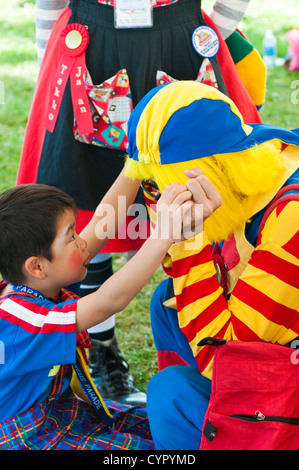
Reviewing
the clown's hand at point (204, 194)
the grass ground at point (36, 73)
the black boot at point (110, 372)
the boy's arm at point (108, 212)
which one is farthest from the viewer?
the grass ground at point (36, 73)

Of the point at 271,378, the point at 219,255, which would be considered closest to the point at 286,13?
the point at 219,255

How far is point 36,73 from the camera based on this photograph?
5.30 m

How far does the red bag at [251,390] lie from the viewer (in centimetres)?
139

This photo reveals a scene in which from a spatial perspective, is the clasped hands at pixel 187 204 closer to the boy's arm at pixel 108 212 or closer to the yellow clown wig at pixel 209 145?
the yellow clown wig at pixel 209 145

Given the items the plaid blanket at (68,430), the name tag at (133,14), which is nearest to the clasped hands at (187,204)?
the plaid blanket at (68,430)

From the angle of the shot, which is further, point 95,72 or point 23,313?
point 95,72

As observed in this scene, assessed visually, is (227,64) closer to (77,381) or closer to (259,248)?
(259,248)

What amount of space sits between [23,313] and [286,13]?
570 cm

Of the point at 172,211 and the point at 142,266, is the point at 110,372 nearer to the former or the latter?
the point at 142,266

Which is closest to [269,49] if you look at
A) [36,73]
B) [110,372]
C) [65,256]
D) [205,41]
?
[36,73]

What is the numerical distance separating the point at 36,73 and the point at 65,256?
399 centimetres

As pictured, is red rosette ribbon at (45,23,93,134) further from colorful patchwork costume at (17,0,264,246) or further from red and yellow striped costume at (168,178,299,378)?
red and yellow striped costume at (168,178,299,378)
